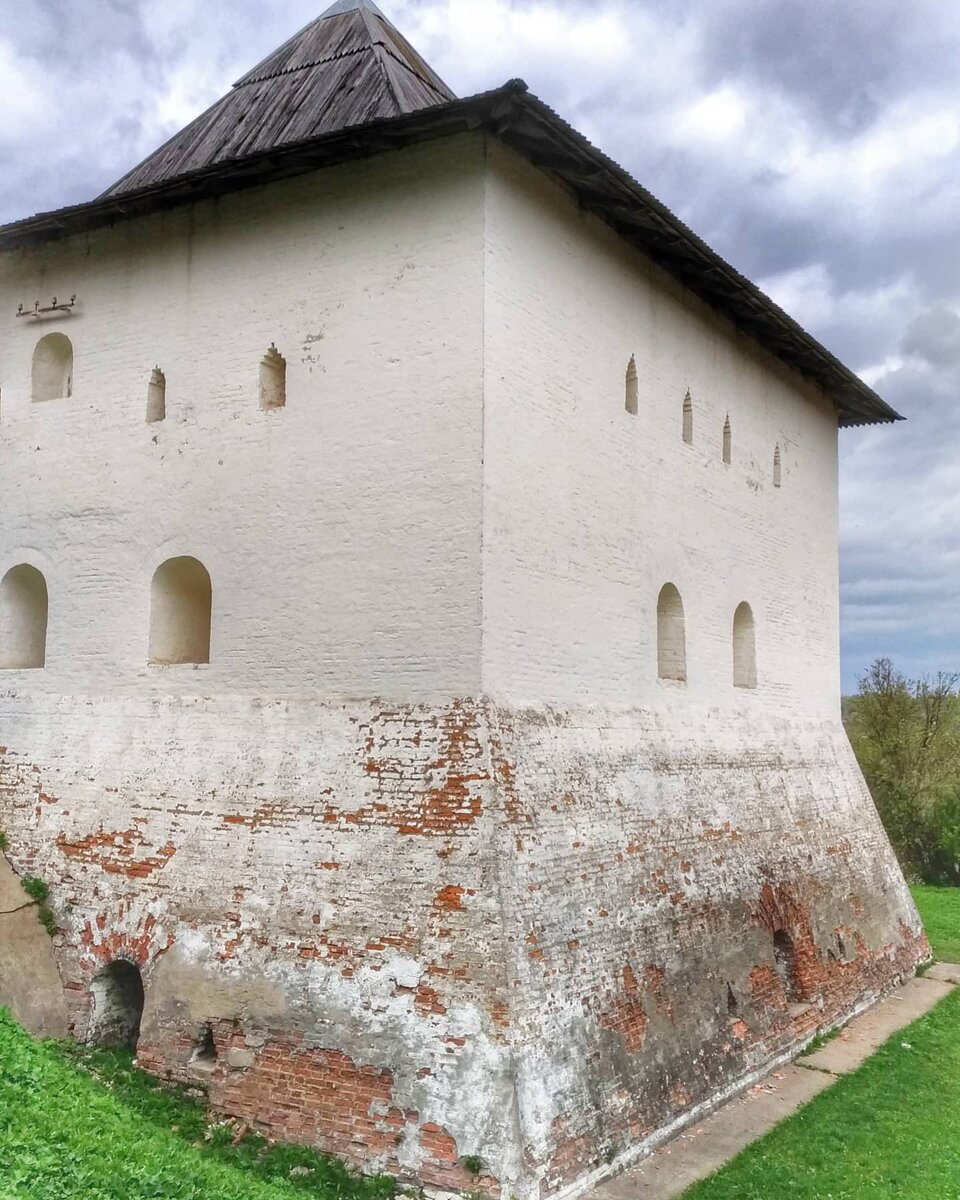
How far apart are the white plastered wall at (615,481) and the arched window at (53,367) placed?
498 centimetres

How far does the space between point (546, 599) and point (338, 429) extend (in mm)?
2319

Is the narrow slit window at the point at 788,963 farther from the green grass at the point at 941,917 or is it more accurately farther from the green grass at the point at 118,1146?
the green grass at the point at 118,1146

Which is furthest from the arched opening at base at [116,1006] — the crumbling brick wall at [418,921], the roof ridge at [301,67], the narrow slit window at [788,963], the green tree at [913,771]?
the green tree at [913,771]

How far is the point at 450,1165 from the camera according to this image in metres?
7.32

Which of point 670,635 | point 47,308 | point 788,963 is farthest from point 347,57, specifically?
point 788,963

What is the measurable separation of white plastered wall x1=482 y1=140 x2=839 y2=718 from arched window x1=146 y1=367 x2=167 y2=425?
353 cm

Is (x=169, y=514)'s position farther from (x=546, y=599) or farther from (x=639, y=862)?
(x=639, y=862)

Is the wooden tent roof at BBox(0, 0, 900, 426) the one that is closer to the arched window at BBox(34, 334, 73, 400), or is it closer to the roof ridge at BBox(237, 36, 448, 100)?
the roof ridge at BBox(237, 36, 448, 100)

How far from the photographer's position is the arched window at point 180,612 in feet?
33.4

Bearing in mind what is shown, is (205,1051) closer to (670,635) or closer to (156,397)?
(156,397)

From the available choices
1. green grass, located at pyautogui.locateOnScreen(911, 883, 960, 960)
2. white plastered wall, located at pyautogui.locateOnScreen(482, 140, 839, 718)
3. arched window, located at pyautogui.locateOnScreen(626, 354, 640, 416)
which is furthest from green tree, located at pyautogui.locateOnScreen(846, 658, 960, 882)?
arched window, located at pyautogui.locateOnScreen(626, 354, 640, 416)

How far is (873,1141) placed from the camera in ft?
29.6

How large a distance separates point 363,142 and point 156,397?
127 inches

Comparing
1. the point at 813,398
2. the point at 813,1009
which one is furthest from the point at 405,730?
the point at 813,398
